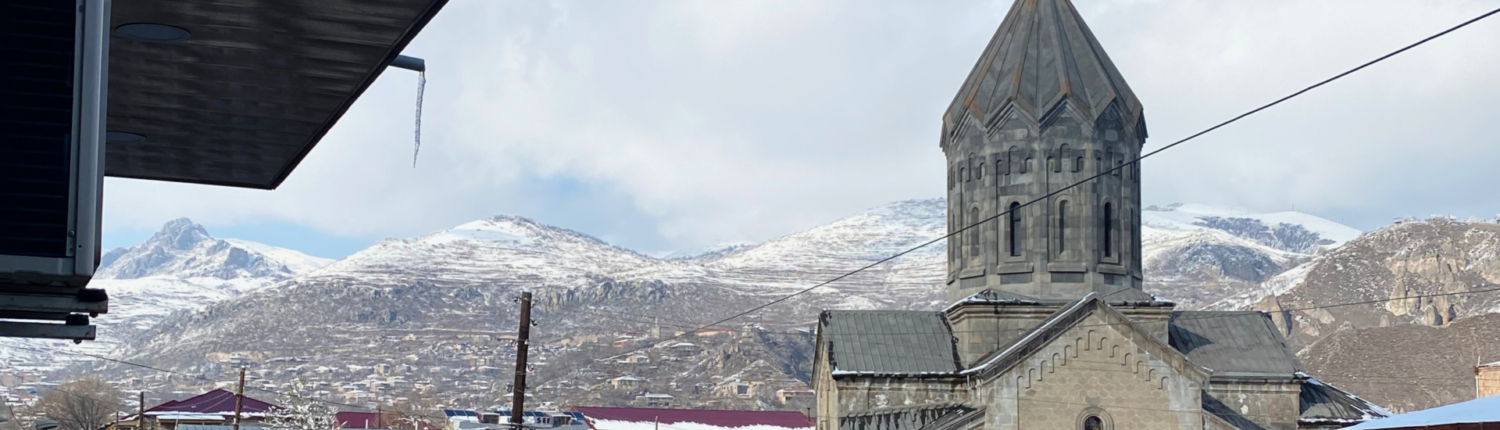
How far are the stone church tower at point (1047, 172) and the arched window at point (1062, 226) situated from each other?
2cm

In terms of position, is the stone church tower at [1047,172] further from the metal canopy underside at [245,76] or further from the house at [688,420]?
the house at [688,420]

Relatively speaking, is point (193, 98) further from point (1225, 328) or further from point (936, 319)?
point (1225, 328)

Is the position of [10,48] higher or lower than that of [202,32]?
lower

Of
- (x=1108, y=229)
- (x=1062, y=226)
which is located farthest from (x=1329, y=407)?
(x=1062, y=226)

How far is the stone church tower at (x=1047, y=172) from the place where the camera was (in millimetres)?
31109

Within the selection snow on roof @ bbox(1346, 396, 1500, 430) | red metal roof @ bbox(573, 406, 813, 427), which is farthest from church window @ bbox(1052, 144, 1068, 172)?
red metal roof @ bbox(573, 406, 813, 427)

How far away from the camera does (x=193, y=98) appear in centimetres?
841

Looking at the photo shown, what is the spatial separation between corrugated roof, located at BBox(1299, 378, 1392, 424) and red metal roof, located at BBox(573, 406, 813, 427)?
60.3m

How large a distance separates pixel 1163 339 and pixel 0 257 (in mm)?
28047

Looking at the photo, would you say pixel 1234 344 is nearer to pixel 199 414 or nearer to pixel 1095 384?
pixel 1095 384

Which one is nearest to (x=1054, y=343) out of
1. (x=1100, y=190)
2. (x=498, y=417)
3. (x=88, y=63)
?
(x=1100, y=190)

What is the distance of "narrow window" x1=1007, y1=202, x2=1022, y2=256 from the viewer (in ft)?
103

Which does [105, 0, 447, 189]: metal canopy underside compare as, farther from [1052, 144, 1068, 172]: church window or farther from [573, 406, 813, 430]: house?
[573, 406, 813, 430]: house

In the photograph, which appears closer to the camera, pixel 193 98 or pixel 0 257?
pixel 0 257
